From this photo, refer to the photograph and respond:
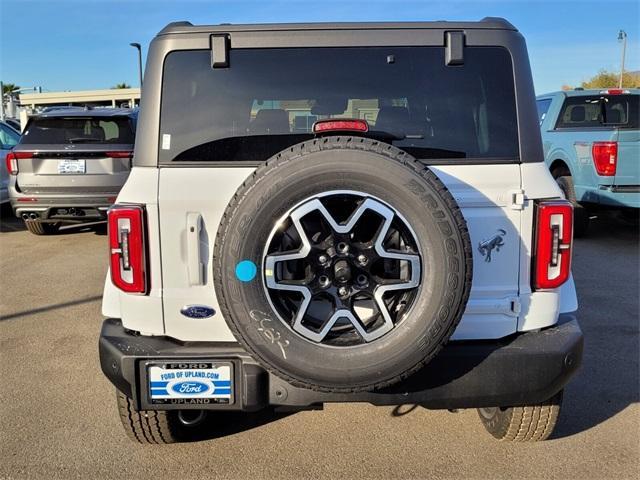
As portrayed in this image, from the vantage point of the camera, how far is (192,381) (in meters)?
2.52

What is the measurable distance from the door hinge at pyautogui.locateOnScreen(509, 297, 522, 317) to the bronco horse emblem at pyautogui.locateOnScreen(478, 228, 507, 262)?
0.21 meters

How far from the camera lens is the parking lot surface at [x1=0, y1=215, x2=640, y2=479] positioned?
Result: 9.63ft

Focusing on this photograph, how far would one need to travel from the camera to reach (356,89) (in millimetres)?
2697

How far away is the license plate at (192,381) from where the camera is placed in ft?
8.23

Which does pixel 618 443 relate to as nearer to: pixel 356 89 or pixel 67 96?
pixel 356 89

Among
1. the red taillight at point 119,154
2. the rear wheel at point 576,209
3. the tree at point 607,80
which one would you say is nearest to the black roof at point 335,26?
the red taillight at point 119,154

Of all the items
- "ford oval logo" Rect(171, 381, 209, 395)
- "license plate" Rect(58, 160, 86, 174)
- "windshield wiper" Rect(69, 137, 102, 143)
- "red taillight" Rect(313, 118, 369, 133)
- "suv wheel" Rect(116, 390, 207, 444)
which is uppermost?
"windshield wiper" Rect(69, 137, 102, 143)

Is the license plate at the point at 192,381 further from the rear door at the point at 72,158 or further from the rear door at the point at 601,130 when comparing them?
the rear door at the point at 601,130

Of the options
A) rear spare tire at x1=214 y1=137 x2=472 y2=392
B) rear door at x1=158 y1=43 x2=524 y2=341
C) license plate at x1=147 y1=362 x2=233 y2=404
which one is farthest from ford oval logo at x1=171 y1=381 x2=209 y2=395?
rear spare tire at x1=214 y1=137 x2=472 y2=392

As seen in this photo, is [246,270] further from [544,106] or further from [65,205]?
[544,106]

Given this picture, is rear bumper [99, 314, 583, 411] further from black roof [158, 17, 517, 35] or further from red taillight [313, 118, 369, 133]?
black roof [158, 17, 517, 35]

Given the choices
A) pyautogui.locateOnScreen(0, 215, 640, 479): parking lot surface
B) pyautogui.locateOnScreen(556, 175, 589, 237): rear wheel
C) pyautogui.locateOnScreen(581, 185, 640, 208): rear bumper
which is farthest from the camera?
pyautogui.locateOnScreen(556, 175, 589, 237): rear wheel

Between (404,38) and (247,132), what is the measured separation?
791 millimetres

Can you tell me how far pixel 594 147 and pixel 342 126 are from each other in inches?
245
